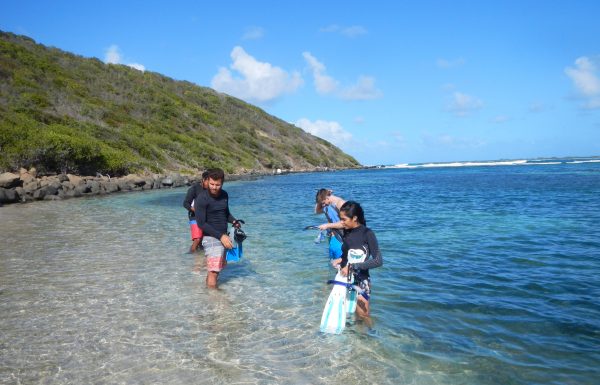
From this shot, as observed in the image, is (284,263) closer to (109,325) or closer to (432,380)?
(109,325)

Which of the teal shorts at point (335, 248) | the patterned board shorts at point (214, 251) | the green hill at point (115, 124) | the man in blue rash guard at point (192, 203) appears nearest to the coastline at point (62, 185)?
the green hill at point (115, 124)

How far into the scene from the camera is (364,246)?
6.07 metres

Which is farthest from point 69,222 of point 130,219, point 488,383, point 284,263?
point 488,383

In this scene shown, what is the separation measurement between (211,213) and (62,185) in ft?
88.7

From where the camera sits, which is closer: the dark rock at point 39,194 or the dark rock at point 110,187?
the dark rock at point 39,194

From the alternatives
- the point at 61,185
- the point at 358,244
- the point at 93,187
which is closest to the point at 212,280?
the point at 358,244

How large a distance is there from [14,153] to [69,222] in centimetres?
1866

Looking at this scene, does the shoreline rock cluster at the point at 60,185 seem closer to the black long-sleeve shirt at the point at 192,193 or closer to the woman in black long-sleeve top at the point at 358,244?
the black long-sleeve shirt at the point at 192,193

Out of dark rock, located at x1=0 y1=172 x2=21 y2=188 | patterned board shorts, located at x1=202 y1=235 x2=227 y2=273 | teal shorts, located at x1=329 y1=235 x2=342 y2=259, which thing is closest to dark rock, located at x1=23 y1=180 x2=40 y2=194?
dark rock, located at x1=0 y1=172 x2=21 y2=188

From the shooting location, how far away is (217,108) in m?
Result: 94.5

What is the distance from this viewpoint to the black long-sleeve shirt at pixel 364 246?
586 cm

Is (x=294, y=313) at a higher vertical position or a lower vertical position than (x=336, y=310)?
lower

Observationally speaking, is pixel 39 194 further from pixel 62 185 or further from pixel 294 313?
pixel 294 313

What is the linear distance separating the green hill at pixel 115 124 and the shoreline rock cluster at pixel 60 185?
2.54 m
